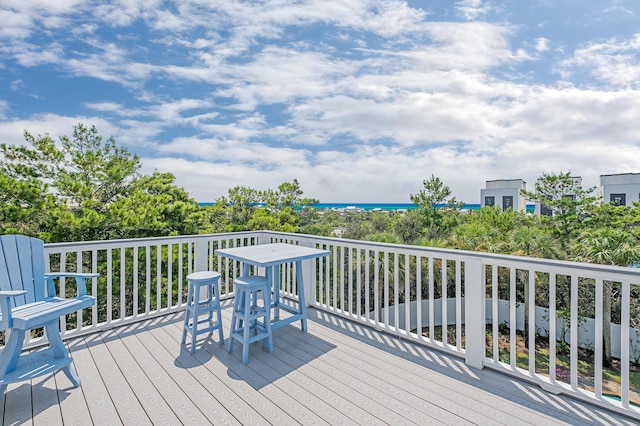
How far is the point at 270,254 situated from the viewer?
3.28 m

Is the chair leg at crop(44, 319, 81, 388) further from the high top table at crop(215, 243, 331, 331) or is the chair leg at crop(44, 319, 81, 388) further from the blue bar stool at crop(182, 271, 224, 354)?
the high top table at crop(215, 243, 331, 331)

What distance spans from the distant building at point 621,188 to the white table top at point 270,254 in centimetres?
2602

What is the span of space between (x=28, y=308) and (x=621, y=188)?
31.2 metres

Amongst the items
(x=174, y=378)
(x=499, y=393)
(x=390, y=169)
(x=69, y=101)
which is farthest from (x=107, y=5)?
(x=390, y=169)

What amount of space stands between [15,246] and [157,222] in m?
8.56

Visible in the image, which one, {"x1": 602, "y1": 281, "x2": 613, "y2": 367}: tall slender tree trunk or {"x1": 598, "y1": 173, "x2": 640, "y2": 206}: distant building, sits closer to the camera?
{"x1": 602, "y1": 281, "x2": 613, "y2": 367}: tall slender tree trunk

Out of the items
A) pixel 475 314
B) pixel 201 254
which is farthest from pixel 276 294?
pixel 475 314

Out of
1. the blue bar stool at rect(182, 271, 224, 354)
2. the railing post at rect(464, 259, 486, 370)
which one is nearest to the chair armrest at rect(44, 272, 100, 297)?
the blue bar stool at rect(182, 271, 224, 354)

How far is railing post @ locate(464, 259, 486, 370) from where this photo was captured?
8.61 ft

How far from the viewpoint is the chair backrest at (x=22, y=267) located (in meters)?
2.44

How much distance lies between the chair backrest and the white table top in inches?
59.2

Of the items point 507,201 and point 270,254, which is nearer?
point 270,254

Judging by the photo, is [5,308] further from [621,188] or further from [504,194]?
[504,194]

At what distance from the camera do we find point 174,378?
2441mm
